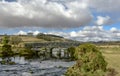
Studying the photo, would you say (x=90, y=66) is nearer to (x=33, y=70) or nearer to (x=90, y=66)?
(x=90, y=66)

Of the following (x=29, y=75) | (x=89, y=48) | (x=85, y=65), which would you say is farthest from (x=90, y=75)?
(x=29, y=75)

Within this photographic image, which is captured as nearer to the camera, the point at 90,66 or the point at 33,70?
the point at 90,66

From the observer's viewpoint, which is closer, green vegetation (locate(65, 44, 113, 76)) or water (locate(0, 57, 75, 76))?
green vegetation (locate(65, 44, 113, 76))

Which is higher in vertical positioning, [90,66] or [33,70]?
[90,66]

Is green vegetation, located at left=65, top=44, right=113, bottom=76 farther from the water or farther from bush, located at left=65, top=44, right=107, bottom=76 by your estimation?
the water

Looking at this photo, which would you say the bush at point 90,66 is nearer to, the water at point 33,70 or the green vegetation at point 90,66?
the green vegetation at point 90,66

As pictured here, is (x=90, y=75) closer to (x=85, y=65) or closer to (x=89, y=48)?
(x=85, y=65)

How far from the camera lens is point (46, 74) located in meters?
74.4

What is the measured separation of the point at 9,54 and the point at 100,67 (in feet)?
398

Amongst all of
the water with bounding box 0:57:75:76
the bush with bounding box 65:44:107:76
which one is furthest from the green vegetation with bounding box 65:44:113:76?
the water with bounding box 0:57:75:76

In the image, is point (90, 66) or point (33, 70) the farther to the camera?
point (33, 70)

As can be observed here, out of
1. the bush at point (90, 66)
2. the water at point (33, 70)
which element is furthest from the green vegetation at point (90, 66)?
the water at point (33, 70)

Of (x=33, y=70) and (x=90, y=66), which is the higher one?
(x=90, y=66)

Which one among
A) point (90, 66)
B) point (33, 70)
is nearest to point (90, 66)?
point (90, 66)
